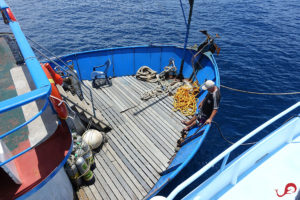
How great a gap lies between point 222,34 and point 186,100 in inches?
656

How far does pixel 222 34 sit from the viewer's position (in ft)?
71.5

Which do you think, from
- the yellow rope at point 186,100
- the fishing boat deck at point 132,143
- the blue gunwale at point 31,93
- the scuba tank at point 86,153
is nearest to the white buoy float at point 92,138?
the fishing boat deck at point 132,143

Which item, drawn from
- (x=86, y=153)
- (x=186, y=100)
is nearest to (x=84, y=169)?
(x=86, y=153)

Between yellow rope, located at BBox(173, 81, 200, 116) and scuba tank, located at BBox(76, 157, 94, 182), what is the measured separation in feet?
16.6

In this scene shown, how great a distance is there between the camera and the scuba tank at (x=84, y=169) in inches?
212

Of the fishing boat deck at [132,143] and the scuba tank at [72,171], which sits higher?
the scuba tank at [72,171]

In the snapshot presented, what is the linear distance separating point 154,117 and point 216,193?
510 cm

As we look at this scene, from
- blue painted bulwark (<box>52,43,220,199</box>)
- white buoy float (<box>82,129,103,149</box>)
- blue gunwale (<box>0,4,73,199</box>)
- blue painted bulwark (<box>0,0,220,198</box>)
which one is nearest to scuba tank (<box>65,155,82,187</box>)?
white buoy float (<box>82,129,103,149</box>)

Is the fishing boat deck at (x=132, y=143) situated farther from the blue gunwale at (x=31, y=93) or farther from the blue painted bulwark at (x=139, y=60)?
the blue gunwale at (x=31, y=93)

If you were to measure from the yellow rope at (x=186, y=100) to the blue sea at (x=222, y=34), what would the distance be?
6.69 feet

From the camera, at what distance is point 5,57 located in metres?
4.90

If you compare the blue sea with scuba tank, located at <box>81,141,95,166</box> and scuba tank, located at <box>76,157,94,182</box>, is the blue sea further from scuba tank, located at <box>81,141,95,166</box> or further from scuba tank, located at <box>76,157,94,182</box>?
scuba tank, located at <box>81,141,95,166</box>

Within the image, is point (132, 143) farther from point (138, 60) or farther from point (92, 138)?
point (138, 60)

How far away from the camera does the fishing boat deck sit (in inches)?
231
